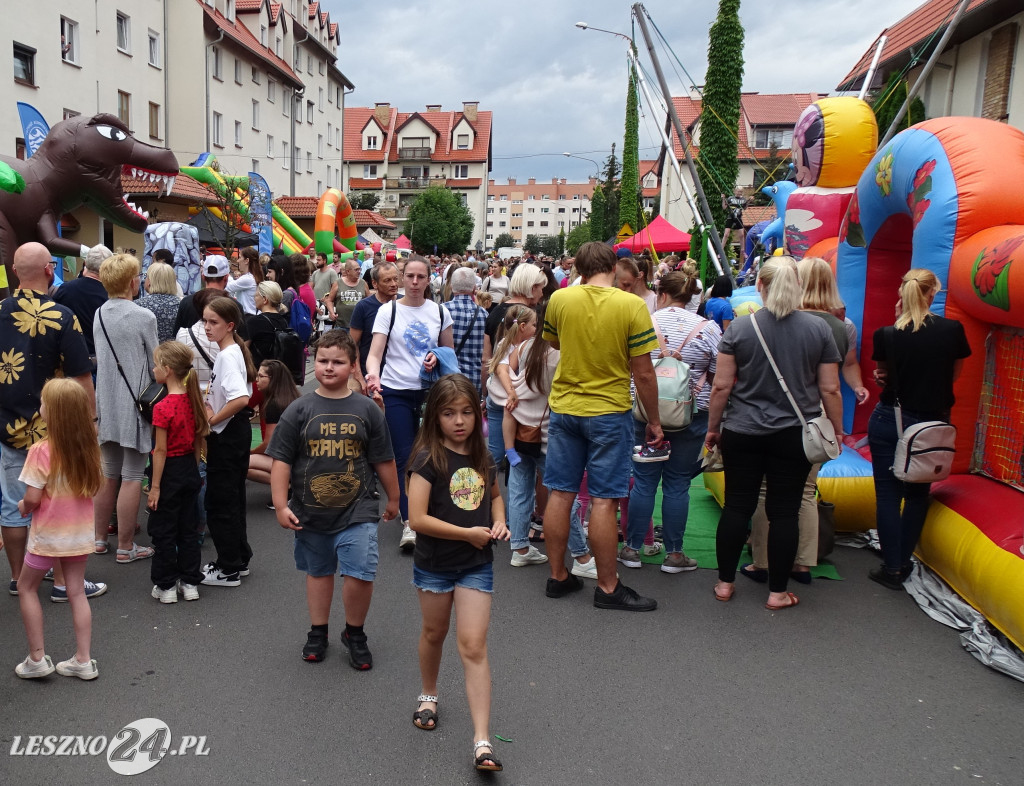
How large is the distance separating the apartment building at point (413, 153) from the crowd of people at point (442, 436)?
7359 cm

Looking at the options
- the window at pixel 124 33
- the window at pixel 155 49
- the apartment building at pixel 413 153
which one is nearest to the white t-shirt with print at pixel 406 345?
the window at pixel 124 33

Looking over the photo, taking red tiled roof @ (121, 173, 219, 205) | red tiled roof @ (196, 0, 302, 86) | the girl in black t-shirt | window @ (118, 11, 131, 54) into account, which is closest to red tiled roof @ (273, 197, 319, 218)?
red tiled roof @ (196, 0, 302, 86)

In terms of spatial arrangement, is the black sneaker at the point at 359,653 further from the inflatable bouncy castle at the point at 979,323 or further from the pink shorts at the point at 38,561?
the inflatable bouncy castle at the point at 979,323

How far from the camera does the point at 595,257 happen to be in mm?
4633

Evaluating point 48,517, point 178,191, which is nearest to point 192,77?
point 178,191

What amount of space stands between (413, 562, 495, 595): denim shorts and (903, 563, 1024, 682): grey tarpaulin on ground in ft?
8.51

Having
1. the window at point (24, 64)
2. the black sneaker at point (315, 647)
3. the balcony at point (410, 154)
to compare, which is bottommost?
the black sneaker at point (315, 647)

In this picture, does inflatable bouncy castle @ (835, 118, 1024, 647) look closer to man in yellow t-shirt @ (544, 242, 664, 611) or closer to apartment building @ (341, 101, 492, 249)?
man in yellow t-shirt @ (544, 242, 664, 611)

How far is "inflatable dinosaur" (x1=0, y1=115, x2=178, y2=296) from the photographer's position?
10.7 metres

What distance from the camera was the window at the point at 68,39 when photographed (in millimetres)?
22312

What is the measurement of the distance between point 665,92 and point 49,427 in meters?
12.2

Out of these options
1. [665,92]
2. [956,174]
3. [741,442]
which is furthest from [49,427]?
[665,92]

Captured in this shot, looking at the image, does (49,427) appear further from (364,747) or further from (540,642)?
(540,642)

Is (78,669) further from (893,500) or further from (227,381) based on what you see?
(893,500)
